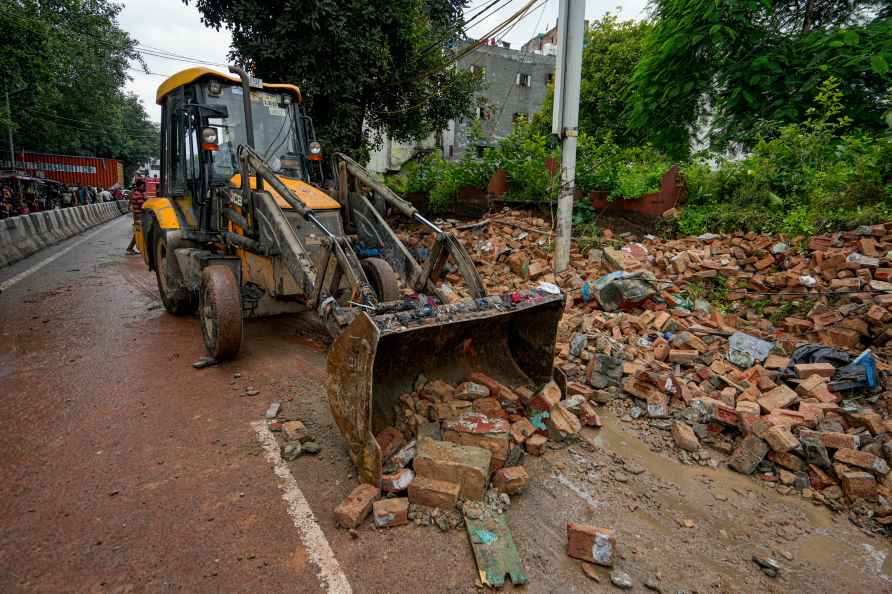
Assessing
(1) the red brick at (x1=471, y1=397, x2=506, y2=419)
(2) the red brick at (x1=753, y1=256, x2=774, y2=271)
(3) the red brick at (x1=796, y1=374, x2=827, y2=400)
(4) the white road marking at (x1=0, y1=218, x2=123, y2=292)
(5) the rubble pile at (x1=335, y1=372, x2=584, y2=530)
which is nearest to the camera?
(5) the rubble pile at (x1=335, y1=372, x2=584, y2=530)

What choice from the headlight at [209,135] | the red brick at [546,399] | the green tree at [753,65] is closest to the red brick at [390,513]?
the red brick at [546,399]

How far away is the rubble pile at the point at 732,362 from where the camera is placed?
330cm

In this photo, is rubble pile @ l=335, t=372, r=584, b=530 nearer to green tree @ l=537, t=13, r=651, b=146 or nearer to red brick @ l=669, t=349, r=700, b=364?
red brick @ l=669, t=349, r=700, b=364

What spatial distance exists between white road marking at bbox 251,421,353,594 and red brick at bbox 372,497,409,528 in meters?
0.29

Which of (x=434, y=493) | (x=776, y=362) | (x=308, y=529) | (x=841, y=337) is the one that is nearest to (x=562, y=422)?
(x=434, y=493)

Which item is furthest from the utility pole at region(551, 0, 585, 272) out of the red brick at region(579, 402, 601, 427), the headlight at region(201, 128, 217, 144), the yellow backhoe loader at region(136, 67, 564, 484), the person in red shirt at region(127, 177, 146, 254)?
the person in red shirt at region(127, 177, 146, 254)

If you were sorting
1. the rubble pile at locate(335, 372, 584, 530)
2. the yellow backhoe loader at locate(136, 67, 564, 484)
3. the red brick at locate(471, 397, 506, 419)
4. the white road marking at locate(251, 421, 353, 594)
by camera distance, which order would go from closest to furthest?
the white road marking at locate(251, 421, 353, 594) < the rubble pile at locate(335, 372, 584, 530) < the yellow backhoe loader at locate(136, 67, 564, 484) < the red brick at locate(471, 397, 506, 419)

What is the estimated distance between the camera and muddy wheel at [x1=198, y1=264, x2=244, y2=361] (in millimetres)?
4527

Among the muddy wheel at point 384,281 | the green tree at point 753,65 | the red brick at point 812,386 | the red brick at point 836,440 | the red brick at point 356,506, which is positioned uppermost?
the green tree at point 753,65

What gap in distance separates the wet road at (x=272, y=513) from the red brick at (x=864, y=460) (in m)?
0.43

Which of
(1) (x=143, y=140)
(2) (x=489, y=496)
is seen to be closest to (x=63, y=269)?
(2) (x=489, y=496)

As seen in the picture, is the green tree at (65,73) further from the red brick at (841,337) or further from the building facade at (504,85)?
the red brick at (841,337)

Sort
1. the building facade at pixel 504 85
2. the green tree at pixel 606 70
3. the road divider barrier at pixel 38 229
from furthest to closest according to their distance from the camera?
1. the building facade at pixel 504 85
2. the green tree at pixel 606 70
3. the road divider barrier at pixel 38 229

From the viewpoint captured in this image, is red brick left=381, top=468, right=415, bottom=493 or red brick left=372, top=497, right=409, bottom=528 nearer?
red brick left=372, top=497, right=409, bottom=528
